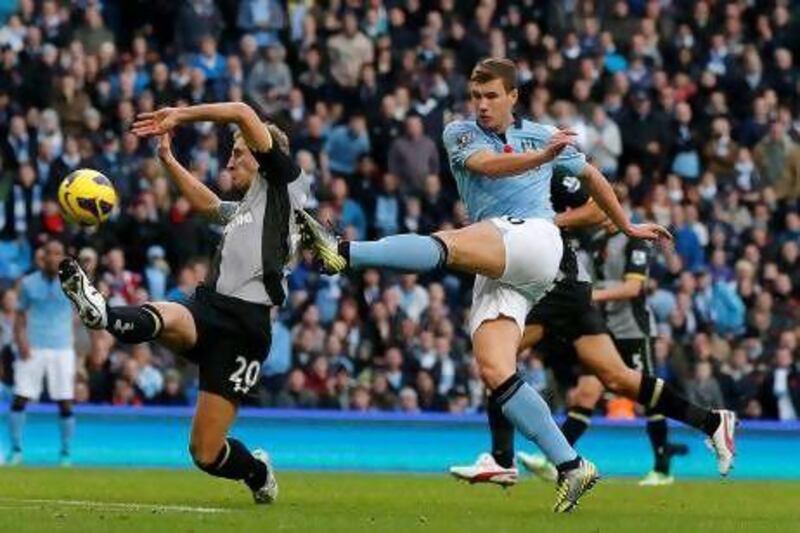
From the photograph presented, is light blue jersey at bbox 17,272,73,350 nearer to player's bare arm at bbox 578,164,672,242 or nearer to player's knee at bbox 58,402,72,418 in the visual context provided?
player's knee at bbox 58,402,72,418

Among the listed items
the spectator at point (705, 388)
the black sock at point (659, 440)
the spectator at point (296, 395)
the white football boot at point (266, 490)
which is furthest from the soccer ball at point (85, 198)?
the spectator at point (705, 388)

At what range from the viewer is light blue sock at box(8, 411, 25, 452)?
2031cm

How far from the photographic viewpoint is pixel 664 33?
2872cm

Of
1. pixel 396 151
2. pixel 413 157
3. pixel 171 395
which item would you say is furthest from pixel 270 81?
pixel 171 395

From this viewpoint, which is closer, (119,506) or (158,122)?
(158,122)

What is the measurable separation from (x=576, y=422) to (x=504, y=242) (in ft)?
15.5

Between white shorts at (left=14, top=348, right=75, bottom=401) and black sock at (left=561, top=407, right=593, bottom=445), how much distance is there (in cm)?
542

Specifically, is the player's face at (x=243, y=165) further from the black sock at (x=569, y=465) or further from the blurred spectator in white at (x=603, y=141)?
the blurred spectator in white at (x=603, y=141)

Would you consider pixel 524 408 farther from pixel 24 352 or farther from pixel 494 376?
pixel 24 352

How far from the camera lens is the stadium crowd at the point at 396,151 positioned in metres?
22.8

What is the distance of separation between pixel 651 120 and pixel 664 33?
2.45 m

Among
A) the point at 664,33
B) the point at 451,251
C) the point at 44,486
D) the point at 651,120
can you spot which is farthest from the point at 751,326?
the point at 451,251

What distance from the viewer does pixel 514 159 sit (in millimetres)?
12070

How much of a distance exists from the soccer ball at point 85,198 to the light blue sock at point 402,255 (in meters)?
1.57
